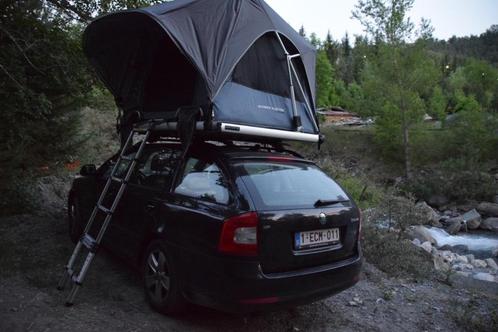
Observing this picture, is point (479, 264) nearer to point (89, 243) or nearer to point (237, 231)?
point (237, 231)

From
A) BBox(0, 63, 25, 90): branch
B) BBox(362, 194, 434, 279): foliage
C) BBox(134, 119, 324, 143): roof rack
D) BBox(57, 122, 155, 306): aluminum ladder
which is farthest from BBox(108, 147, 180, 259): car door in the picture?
BBox(362, 194, 434, 279): foliage

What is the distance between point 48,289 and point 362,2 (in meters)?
24.8

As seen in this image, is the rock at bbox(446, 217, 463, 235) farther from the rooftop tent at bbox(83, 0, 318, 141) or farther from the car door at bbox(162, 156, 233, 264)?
the car door at bbox(162, 156, 233, 264)

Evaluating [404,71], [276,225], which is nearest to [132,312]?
[276,225]

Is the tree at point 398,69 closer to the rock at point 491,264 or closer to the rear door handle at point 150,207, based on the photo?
the rock at point 491,264

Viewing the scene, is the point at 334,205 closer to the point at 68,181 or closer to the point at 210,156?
the point at 210,156

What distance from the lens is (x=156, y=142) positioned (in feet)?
15.2

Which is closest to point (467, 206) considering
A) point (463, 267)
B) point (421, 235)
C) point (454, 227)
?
point (454, 227)

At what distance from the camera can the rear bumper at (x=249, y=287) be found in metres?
3.04

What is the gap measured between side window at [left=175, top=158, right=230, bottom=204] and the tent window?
1.11m

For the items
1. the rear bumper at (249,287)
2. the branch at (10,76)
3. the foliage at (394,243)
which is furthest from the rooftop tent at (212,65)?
the foliage at (394,243)

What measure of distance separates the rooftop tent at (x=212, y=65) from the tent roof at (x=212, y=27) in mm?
10

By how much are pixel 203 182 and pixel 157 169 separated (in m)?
0.86

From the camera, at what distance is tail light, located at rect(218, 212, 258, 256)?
3082 millimetres
